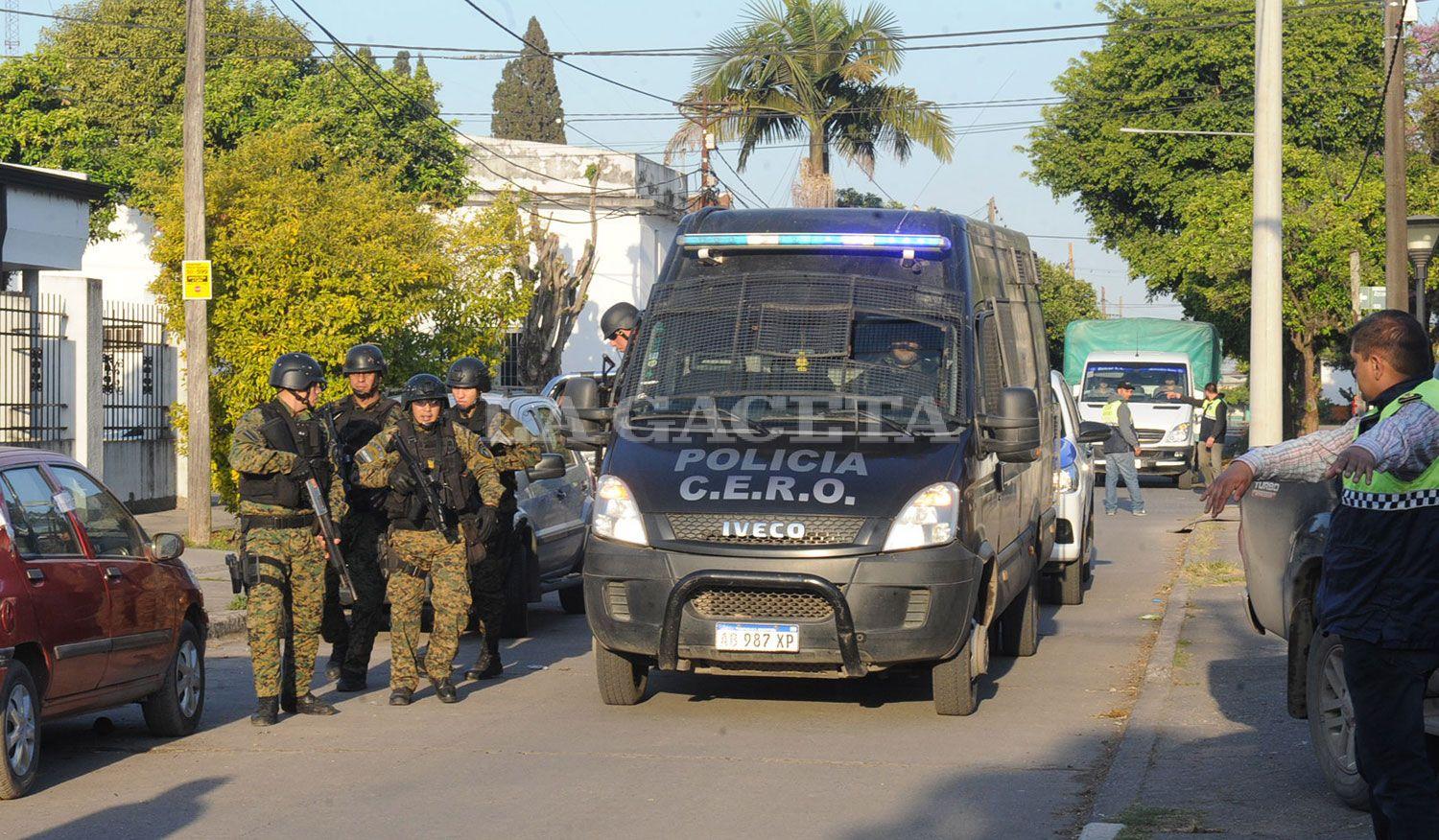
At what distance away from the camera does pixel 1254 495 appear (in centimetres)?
749

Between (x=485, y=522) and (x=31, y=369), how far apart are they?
10182 mm

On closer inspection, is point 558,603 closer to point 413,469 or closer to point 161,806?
point 413,469

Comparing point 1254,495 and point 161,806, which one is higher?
point 1254,495

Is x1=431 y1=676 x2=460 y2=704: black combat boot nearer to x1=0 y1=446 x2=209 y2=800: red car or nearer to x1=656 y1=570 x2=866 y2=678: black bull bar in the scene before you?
x1=0 y1=446 x2=209 y2=800: red car

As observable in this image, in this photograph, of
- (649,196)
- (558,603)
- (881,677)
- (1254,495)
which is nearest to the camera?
(1254,495)

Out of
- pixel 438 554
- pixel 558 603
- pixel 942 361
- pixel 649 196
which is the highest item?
pixel 649 196

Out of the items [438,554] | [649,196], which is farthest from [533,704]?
[649,196]

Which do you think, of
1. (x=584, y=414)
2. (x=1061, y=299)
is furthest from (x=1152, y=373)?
(x=1061, y=299)

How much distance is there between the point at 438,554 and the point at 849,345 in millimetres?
2483

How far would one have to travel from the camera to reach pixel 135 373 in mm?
21172

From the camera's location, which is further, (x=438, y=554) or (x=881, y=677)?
(x=881, y=677)

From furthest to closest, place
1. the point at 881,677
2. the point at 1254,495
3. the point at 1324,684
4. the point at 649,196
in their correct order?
the point at 649,196 → the point at 881,677 → the point at 1254,495 → the point at 1324,684

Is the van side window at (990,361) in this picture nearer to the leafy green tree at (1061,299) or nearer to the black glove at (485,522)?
the black glove at (485,522)

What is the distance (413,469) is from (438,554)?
0.49 metres
